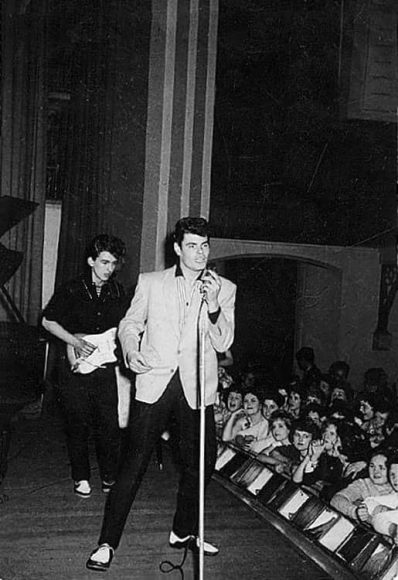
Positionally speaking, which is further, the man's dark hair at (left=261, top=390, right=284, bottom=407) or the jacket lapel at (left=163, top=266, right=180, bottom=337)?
the man's dark hair at (left=261, top=390, right=284, bottom=407)

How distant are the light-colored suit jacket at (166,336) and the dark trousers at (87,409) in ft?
2.23

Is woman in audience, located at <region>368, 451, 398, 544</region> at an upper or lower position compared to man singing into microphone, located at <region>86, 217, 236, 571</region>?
lower

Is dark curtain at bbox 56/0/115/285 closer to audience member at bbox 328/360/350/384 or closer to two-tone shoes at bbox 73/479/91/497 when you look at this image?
audience member at bbox 328/360/350/384

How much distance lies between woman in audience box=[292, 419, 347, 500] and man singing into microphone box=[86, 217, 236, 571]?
41.5 inches

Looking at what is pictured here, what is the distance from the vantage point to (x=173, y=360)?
246 cm

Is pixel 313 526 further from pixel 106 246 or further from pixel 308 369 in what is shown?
pixel 308 369

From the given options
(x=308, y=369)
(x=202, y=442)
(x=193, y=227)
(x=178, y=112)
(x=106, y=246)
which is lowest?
(x=308, y=369)

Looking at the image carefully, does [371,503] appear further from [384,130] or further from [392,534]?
[384,130]

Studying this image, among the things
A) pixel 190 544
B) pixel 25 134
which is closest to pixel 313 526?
pixel 190 544

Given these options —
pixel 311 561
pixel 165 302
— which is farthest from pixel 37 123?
pixel 311 561

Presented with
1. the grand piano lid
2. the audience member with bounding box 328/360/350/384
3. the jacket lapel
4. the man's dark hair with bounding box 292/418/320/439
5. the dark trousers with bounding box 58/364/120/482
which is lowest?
the audience member with bounding box 328/360/350/384

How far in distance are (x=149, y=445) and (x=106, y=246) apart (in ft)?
3.03

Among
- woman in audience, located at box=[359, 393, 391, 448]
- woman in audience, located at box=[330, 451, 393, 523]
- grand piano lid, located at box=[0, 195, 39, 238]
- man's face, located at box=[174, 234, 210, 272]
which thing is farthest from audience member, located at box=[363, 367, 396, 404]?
grand piano lid, located at box=[0, 195, 39, 238]

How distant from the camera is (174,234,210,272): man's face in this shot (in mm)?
2381
